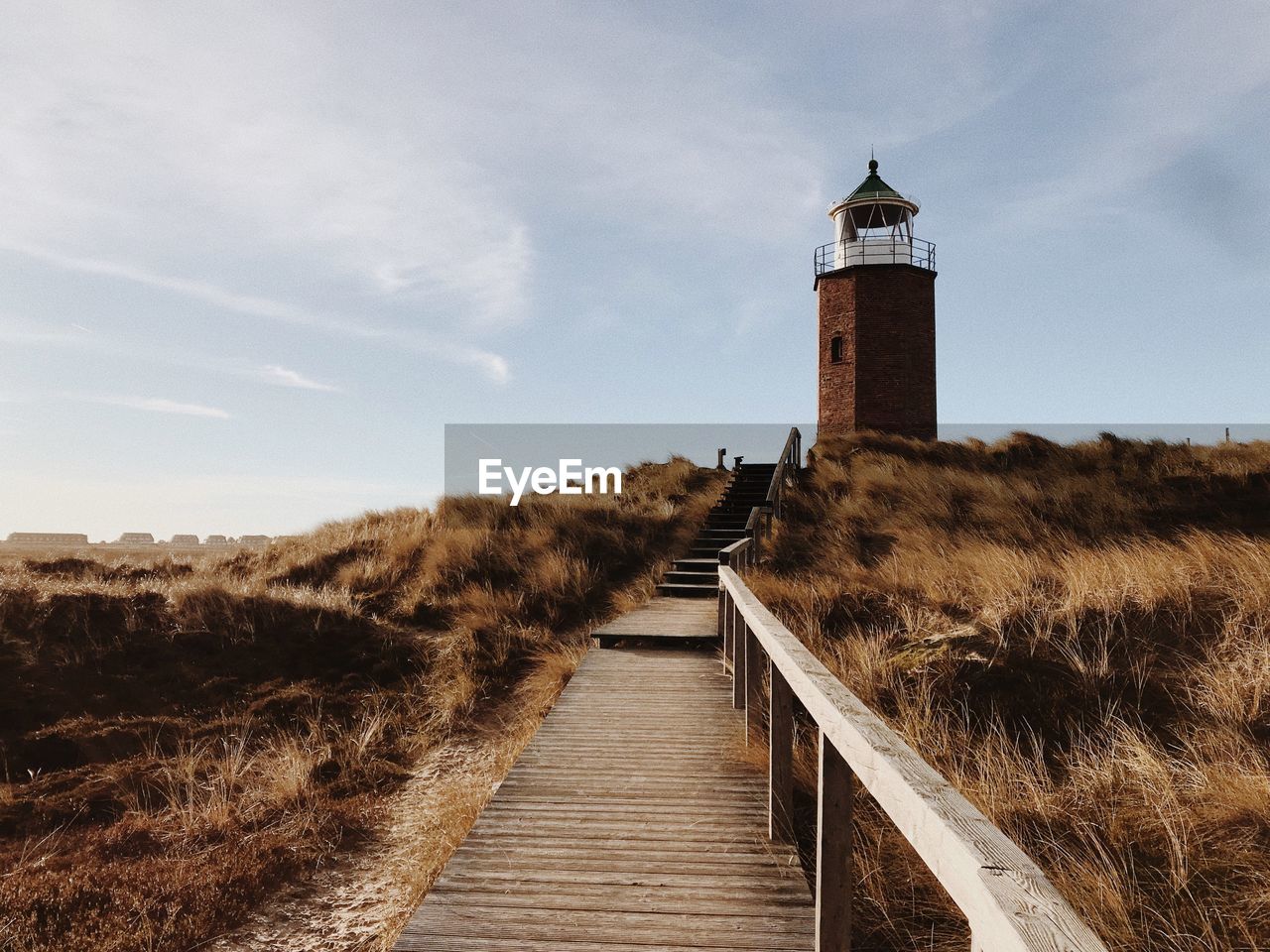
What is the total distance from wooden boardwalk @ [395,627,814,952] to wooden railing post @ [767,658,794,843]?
99 millimetres

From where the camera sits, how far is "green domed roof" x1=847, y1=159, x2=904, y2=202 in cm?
2291

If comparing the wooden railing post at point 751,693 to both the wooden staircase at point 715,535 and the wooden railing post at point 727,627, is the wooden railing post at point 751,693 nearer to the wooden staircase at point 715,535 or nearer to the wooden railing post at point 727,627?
the wooden railing post at point 727,627

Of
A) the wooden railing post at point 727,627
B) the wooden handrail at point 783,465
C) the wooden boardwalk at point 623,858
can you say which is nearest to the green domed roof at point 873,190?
the wooden handrail at point 783,465

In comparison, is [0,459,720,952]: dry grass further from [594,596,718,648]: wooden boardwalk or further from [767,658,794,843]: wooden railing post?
[767,658,794,843]: wooden railing post

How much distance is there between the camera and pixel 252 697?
862 centimetres

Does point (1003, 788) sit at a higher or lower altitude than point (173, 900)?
higher

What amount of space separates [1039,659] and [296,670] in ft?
27.4

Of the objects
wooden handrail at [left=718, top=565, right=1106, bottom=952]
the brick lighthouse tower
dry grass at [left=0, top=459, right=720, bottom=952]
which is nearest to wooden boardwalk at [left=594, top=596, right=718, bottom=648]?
dry grass at [left=0, top=459, right=720, bottom=952]

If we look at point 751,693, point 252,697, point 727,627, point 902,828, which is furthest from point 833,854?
point 252,697

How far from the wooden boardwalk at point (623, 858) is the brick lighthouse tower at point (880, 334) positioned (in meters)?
18.7

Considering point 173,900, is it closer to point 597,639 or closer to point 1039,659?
point 597,639

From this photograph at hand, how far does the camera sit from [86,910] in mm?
4215

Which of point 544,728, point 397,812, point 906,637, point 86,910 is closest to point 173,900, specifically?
point 86,910

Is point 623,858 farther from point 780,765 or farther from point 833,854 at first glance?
point 833,854
